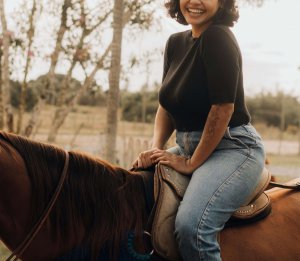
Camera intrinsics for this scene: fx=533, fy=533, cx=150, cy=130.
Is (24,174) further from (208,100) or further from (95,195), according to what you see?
(208,100)

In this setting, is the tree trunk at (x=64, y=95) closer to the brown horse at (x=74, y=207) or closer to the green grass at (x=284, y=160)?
the brown horse at (x=74, y=207)

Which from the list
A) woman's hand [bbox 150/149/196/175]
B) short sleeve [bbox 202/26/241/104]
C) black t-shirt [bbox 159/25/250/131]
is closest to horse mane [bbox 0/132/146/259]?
woman's hand [bbox 150/149/196/175]

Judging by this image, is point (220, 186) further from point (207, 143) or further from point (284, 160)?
point (284, 160)

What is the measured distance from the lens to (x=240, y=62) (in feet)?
9.39

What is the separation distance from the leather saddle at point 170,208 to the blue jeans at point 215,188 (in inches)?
1.9

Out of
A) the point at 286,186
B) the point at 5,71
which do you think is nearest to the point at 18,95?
the point at 5,71

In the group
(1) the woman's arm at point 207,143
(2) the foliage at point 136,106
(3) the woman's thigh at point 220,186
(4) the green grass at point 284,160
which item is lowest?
(4) the green grass at point 284,160

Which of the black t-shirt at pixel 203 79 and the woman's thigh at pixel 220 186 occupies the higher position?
the black t-shirt at pixel 203 79

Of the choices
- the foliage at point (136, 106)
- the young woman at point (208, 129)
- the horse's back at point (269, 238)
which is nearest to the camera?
the young woman at point (208, 129)

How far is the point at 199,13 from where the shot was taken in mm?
2924

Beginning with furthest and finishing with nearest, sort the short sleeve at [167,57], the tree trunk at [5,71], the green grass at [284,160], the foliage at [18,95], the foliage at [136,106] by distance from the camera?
1. the foliage at [136,106]
2. the green grass at [284,160]
3. the foliage at [18,95]
4. the tree trunk at [5,71]
5. the short sleeve at [167,57]

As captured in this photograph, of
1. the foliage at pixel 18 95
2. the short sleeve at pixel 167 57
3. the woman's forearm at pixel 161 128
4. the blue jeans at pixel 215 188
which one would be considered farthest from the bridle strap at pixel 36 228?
the foliage at pixel 18 95

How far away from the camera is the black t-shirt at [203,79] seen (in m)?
2.71

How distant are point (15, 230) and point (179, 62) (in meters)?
1.25
